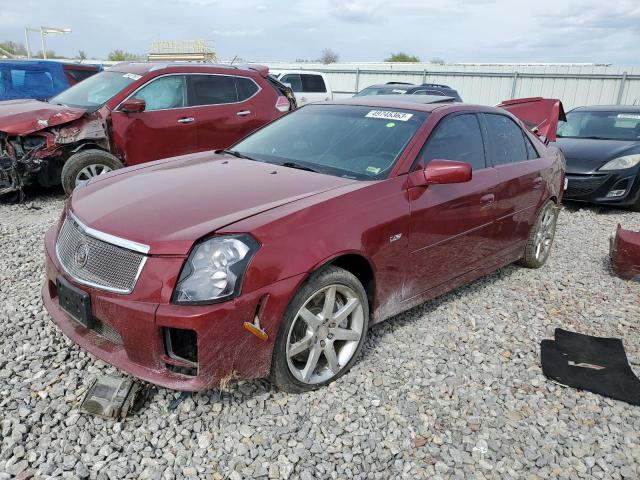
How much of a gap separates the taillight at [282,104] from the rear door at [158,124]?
148 centimetres

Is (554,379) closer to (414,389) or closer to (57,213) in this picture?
(414,389)

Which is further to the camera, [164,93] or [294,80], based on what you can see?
[294,80]

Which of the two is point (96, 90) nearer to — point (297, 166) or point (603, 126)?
point (297, 166)

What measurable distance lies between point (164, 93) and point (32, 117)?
1.64m

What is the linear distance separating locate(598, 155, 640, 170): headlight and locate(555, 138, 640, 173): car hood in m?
0.05

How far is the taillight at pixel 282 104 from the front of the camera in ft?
26.0

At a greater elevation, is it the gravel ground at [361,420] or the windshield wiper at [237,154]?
the windshield wiper at [237,154]

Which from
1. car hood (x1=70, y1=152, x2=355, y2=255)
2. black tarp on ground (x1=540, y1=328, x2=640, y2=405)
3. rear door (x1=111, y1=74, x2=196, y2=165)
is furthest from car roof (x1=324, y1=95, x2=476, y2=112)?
rear door (x1=111, y1=74, x2=196, y2=165)

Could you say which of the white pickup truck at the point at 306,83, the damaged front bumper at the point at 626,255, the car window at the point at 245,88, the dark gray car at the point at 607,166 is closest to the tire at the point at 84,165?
the car window at the point at 245,88

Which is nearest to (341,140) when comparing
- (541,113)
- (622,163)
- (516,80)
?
(541,113)

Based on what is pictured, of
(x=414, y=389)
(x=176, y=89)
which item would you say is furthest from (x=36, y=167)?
(x=414, y=389)

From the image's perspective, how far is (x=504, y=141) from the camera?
172 inches

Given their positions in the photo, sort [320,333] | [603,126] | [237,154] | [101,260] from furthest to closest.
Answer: [603,126] → [237,154] → [320,333] → [101,260]

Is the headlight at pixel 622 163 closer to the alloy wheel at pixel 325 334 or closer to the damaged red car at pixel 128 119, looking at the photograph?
the damaged red car at pixel 128 119
